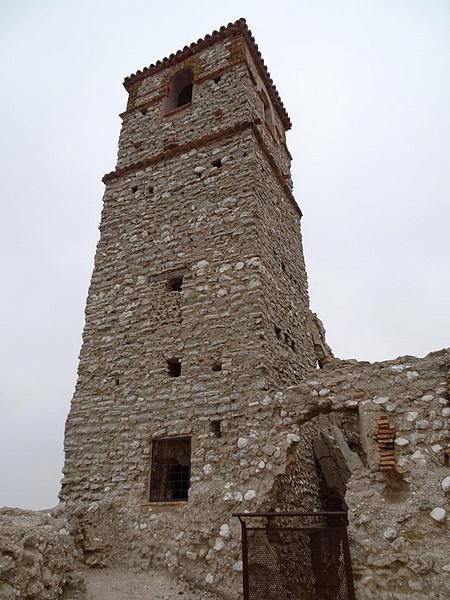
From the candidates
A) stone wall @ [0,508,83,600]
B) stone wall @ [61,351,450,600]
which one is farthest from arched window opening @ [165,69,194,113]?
stone wall @ [0,508,83,600]

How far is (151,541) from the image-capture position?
263 inches

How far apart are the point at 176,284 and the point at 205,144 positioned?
12.4ft

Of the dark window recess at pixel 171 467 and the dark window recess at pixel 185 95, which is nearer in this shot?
the dark window recess at pixel 171 467

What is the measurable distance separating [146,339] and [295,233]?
5.16 meters

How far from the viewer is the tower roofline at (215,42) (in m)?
12.7

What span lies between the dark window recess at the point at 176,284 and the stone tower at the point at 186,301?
5 cm

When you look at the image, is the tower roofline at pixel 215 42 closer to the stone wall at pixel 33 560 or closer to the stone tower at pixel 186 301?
the stone tower at pixel 186 301

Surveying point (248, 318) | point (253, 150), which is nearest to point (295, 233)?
point (253, 150)

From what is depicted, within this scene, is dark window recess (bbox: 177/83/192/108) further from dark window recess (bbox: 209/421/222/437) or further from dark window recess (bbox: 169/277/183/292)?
dark window recess (bbox: 209/421/222/437)

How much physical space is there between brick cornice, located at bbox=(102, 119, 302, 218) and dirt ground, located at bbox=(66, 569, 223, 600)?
878cm

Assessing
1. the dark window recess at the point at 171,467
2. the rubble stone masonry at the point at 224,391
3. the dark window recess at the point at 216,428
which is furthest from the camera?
the dark window recess at the point at 171,467

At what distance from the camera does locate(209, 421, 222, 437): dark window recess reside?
7.14m

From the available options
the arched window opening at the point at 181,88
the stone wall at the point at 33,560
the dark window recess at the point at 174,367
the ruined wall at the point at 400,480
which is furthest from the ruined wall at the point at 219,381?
the arched window opening at the point at 181,88

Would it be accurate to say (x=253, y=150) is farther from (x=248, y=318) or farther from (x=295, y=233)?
(x=248, y=318)
